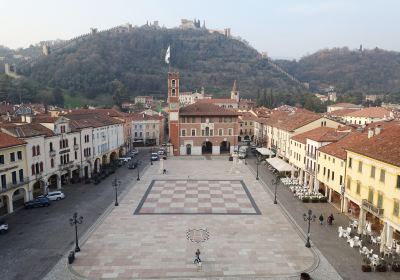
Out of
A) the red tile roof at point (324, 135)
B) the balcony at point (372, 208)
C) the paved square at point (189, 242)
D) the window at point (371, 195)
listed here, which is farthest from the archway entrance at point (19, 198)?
the red tile roof at point (324, 135)

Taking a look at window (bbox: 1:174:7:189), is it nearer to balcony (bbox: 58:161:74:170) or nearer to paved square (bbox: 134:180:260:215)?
balcony (bbox: 58:161:74:170)

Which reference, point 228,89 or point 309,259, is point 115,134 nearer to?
point 309,259

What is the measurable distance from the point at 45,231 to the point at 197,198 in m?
18.5

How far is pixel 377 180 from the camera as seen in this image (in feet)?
96.7

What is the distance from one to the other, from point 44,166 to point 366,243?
1512 inches

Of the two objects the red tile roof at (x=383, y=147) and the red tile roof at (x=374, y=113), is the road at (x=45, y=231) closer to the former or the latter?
the red tile roof at (x=383, y=147)

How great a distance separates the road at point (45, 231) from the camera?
25062 mm

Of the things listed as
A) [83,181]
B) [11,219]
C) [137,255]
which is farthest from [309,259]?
[83,181]

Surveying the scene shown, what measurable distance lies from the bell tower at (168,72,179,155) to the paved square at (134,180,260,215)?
81.7 ft

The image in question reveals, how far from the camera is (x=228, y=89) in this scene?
640 feet

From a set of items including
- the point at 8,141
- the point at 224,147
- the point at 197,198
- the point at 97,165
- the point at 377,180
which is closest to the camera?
the point at 377,180

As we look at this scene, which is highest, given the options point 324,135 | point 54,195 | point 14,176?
point 324,135

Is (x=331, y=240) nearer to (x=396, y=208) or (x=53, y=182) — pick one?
(x=396, y=208)

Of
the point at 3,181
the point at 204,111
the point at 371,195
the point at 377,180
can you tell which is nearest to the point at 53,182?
the point at 3,181
